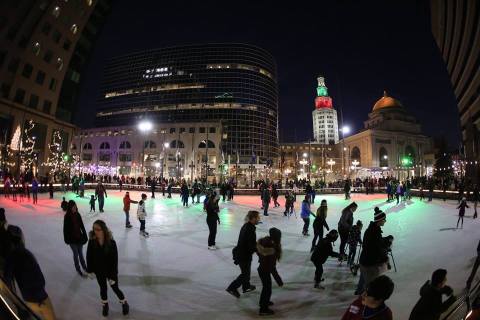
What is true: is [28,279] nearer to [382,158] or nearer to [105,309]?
[105,309]

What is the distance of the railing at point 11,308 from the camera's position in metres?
1.80

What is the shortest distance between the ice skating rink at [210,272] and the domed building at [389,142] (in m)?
77.6

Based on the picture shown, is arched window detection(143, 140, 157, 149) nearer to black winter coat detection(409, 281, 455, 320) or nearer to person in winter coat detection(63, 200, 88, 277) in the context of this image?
person in winter coat detection(63, 200, 88, 277)

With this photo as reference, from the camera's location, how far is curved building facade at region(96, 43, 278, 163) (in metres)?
101

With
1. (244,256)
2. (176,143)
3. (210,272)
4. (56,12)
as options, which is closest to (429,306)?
(244,256)

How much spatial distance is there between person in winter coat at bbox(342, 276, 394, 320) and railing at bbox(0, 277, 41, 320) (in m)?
2.55

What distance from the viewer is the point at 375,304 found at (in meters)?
2.89

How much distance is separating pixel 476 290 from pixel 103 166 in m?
81.0

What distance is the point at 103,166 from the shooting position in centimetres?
7700

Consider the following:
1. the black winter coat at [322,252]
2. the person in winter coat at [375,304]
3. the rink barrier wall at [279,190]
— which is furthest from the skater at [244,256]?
the rink barrier wall at [279,190]

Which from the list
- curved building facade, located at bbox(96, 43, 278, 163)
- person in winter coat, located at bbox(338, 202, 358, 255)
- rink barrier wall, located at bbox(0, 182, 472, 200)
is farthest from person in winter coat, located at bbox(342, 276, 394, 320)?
curved building facade, located at bbox(96, 43, 278, 163)

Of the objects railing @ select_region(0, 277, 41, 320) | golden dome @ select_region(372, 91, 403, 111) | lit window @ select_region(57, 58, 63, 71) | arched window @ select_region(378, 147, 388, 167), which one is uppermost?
golden dome @ select_region(372, 91, 403, 111)

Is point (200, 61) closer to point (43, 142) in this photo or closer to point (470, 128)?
point (43, 142)

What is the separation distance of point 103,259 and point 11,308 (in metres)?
3.67
